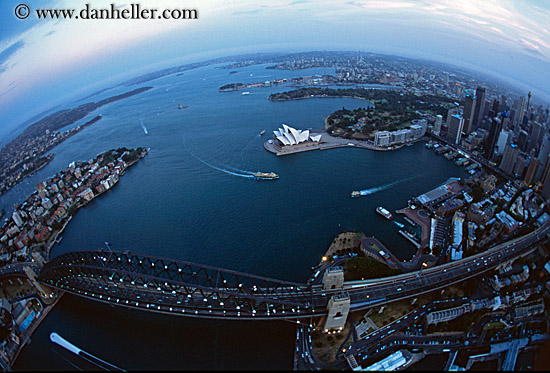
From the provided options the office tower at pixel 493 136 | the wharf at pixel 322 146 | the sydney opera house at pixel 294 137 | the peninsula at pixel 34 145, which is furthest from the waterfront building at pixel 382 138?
the peninsula at pixel 34 145

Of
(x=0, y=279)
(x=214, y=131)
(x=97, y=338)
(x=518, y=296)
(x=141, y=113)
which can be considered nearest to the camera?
(x=97, y=338)

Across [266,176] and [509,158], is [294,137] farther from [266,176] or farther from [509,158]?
[509,158]

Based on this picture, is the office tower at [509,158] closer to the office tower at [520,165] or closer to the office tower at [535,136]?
the office tower at [520,165]

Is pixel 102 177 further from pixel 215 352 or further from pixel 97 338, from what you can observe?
pixel 215 352

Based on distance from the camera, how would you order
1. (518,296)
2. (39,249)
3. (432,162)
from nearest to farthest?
(518,296), (39,249), (432,162)

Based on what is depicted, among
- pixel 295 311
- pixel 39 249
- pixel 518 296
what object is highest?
pixel 295 311

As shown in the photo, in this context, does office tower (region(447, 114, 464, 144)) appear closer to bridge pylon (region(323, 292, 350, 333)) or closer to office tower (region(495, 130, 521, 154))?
office tower (region(495, 130, 521, 154))

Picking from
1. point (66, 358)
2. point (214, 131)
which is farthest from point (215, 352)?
point (214, 131)
